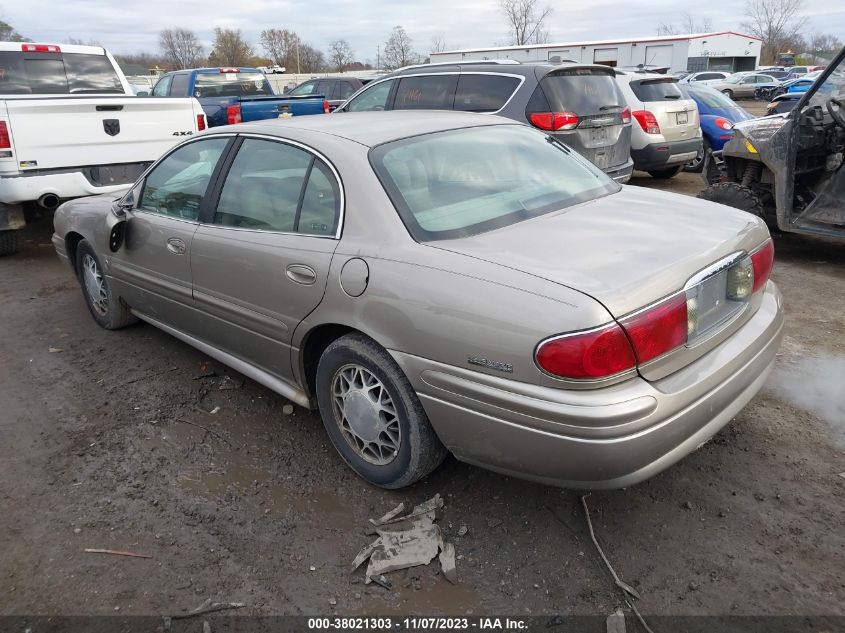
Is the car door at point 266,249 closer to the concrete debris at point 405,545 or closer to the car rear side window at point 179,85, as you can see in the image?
the concrete debris at point 405,545

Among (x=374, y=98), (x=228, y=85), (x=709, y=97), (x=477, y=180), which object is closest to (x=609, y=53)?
(x=709, y=97)

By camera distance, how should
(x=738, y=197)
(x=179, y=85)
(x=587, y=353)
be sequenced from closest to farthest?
1. (x=587, y=353)
2. (x=738, y=197)
3. (x=179, y=85)

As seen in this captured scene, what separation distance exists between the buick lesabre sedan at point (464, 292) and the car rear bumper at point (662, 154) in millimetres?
6365

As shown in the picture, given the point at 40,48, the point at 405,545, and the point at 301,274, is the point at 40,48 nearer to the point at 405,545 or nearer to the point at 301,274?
the point at 301,274

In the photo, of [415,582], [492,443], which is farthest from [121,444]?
[492,443]

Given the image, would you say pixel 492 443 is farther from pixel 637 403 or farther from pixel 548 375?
pixel 637 403

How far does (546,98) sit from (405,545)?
211 inches

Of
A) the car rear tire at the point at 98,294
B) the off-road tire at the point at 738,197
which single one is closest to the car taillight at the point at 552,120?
the off-road tire at the point at 738,197

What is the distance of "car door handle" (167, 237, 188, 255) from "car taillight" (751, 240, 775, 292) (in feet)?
9.58

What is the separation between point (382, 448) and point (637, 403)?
1.22 meters

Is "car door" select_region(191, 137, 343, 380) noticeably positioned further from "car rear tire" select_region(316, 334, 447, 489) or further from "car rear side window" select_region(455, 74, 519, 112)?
"car rear side window" select_region(455, 74, 519, 112)

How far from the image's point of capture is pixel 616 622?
2291 mm

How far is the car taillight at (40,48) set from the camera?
26.1ft

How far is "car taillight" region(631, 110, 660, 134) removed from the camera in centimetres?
956
